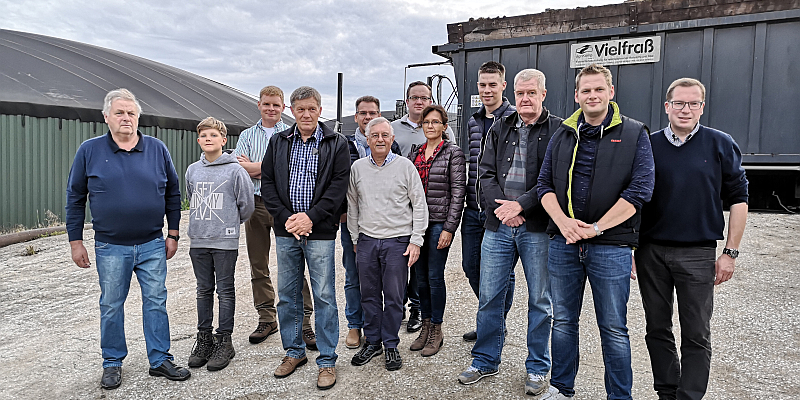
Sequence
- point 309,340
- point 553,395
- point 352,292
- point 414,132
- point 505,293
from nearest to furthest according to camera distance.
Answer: point 553,395
point 505,293
point 309,340
point 352,292
point 414,132

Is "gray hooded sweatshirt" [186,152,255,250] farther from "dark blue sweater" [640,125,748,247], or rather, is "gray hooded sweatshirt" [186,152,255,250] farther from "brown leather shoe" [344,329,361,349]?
"dark blue sweater" [640,125,748,247]

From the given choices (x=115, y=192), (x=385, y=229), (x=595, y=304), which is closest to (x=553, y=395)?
(x=595, y=304)

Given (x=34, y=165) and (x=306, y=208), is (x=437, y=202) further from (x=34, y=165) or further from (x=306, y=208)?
(x=34, y=165)

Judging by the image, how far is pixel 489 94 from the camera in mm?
3607

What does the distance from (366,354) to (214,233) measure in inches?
57.0

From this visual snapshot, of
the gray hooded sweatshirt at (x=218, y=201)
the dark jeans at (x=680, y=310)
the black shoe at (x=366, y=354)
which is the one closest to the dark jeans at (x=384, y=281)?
the black shoe at (x=366, y=354)

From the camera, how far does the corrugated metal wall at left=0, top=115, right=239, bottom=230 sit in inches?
373

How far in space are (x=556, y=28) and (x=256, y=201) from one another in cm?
654

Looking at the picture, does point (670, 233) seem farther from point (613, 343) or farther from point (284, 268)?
point (284, 268)

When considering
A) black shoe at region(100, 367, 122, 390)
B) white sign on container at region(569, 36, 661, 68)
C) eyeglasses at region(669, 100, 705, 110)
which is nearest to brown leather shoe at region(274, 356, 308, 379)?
black shoe at region(100, 367, 122, 390)

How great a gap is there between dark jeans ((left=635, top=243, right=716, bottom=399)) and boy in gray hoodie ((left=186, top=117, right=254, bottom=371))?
2.80m

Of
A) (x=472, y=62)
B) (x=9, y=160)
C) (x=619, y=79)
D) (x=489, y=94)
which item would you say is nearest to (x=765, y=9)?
(x=619, y=79)

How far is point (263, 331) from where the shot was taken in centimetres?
404

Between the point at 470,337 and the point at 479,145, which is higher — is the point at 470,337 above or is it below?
below
